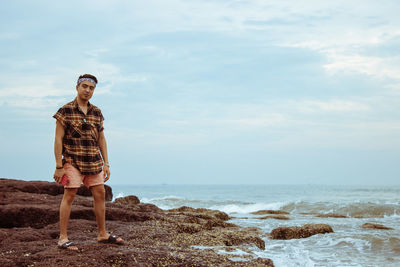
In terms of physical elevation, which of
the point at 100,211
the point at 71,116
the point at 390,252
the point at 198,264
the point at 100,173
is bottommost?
the point at 390,252

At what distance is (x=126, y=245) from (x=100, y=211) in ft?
1.83

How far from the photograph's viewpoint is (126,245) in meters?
5.20

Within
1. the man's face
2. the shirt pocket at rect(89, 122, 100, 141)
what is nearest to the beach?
the shirt pocket at rect(89, 122, 100, 141)

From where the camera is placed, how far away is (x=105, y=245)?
4922mm

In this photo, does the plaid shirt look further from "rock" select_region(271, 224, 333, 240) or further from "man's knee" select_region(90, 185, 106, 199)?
"rock" select_region(271, 224, 333, 240)

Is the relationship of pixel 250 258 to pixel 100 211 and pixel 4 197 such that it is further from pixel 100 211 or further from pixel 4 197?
pixel 4 197

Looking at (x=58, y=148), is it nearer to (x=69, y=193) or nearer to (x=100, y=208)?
(x=69, y=193)

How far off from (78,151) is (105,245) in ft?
3.95

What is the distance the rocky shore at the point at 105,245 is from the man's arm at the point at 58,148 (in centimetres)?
88

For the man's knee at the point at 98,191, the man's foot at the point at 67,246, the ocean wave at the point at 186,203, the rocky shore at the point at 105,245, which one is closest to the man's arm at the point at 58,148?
the man's knee at the point at 98,191

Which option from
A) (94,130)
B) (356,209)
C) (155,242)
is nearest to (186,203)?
(356,209)

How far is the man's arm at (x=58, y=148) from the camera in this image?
480 centimetres

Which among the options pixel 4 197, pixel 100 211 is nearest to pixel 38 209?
pixel 4 197

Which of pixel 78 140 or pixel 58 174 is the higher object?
pixel 78 140
